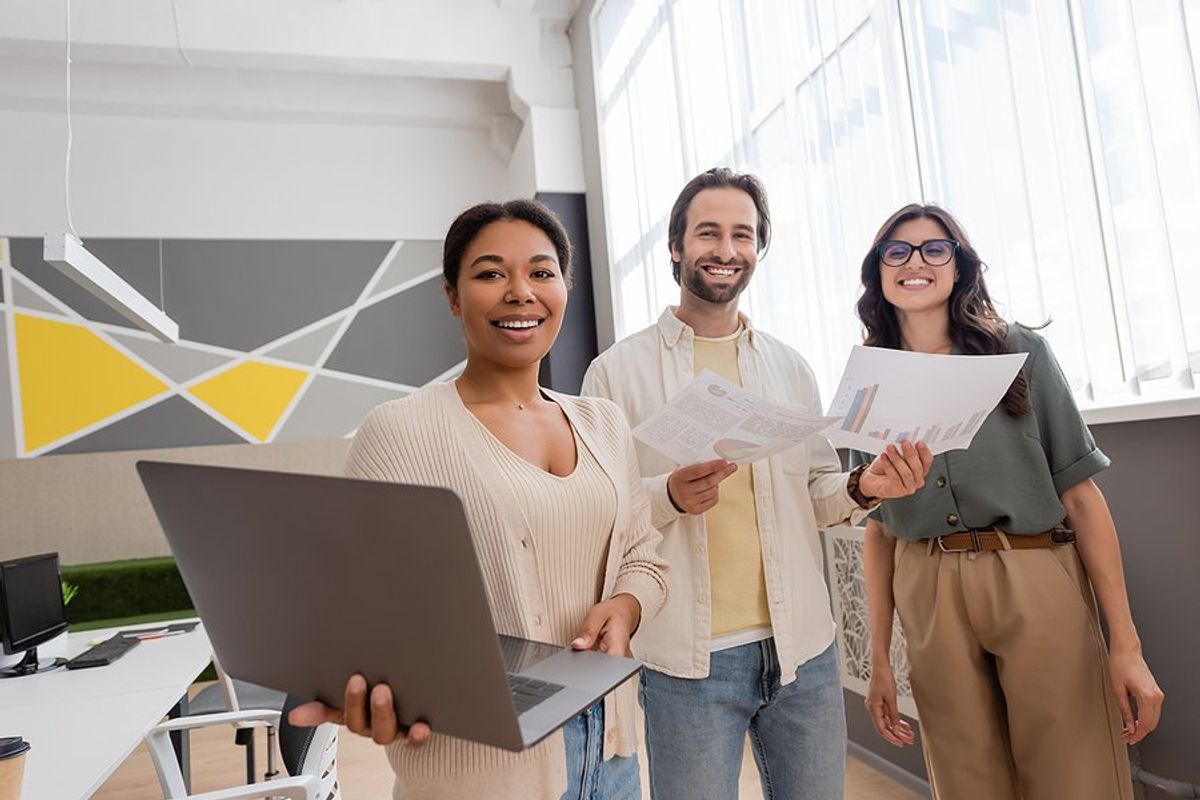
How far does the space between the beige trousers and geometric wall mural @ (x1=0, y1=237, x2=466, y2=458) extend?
5196 mm

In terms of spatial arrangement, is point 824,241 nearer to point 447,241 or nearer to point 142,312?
point 447,241

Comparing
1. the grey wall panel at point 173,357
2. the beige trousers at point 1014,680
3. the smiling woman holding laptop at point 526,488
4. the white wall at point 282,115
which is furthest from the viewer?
the grey wall panel at point 173,357

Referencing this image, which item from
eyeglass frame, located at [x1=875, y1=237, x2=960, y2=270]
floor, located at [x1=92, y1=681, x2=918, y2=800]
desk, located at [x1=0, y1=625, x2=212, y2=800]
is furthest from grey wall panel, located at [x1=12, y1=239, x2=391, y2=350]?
eyeglass frame, located at [x1=875, y1=237, x2=960, y2=270]

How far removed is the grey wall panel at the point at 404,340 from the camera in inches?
242

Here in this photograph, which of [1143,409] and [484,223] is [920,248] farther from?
[484,223]

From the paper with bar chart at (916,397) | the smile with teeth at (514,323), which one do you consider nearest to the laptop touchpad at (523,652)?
the smile with teeth at (514,323)

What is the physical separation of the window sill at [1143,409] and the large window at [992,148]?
A: 2.4 inches

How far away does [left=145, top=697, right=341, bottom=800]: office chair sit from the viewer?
1.48 metres

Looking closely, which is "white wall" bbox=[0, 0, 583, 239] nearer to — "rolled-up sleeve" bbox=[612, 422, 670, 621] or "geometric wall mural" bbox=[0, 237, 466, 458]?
"geometric wall mural" bbox=[0, 237, 466, 458]

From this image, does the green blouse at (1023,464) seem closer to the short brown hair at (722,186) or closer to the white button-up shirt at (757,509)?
the white button-up shirt at (757,509)

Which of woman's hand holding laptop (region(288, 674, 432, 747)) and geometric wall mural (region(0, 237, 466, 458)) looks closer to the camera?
woman's hand holding laptop (region(288, 674, 432, 747))

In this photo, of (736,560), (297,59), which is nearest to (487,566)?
(736,560)

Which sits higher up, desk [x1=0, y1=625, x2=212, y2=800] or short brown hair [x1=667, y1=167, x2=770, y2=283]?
short brown hair [x1=667, y1=167, x2=770, y2=283]

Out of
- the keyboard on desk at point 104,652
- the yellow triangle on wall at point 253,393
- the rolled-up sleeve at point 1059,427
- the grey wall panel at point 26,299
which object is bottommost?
the keyboard on desk at point 104,652
